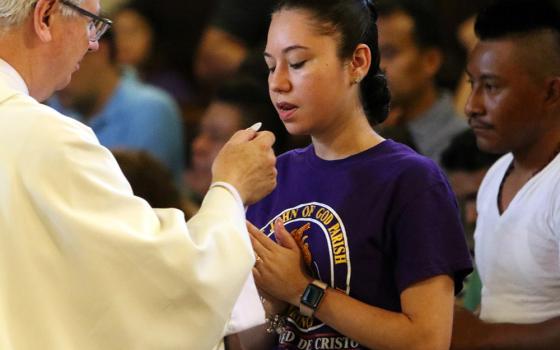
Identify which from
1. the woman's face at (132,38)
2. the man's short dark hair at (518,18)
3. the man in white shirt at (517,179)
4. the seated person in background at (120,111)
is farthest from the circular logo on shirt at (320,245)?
the woman's face at (132,38)

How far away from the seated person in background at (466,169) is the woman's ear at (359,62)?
1.26 metres

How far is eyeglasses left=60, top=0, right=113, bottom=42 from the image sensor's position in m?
2.82

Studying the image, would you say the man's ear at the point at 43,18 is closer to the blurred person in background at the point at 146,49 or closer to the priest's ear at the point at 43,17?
the priest's ear at the point at 43,17

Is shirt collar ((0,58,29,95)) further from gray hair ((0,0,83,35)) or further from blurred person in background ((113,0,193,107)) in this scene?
blurred person in background ((113,0,193,107))

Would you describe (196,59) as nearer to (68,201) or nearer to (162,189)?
(162,189)

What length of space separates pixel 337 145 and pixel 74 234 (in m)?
0.66

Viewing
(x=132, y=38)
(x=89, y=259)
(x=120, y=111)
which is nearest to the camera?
(x=89, y=259)

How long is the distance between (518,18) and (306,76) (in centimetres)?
89

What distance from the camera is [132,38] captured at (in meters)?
7.53

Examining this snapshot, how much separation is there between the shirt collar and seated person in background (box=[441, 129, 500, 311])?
1.77m

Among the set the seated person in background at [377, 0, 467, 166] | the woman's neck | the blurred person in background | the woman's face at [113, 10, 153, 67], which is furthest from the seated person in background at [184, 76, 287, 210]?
the woman's face at [113, 10, 153, 67]

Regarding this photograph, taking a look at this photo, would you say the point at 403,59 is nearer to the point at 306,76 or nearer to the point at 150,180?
the point at 150,180

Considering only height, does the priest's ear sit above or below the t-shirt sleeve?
A: above

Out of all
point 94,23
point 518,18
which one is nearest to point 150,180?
point 94,23
